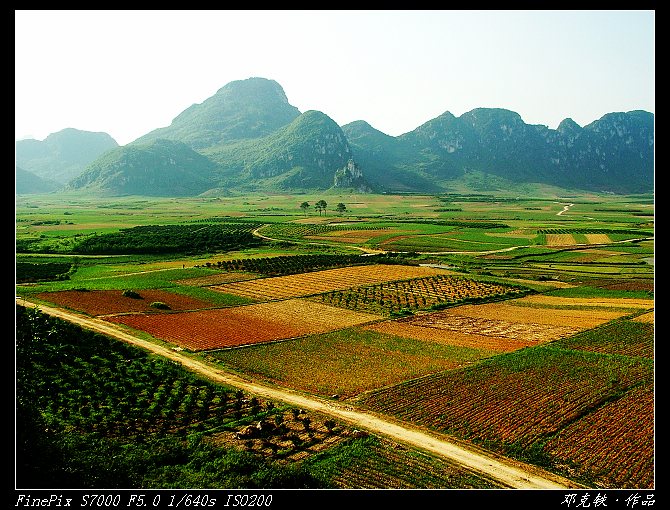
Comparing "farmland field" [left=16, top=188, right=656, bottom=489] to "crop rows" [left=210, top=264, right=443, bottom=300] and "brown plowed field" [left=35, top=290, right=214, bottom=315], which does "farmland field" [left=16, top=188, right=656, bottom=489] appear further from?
"crop rows" [left=210, top=264, right=443, bottom=300]

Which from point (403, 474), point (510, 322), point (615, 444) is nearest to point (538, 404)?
point (615, 444)

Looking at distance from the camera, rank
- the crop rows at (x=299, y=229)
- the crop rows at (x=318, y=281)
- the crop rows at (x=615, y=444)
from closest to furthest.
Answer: the crop rows at (x=615, y=444)
the crop rows at (x=318, y=281)
the crop rows at (x=299, y=229)

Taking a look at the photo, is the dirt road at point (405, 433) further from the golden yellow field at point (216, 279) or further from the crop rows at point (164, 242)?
the crop rows at point (164, 242)

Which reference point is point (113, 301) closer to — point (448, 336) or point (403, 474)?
point (448, 336)

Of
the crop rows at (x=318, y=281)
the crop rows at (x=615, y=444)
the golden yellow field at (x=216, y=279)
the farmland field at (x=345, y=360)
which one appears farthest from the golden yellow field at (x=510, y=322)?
the golden yellow field at (x=216, y=279)
